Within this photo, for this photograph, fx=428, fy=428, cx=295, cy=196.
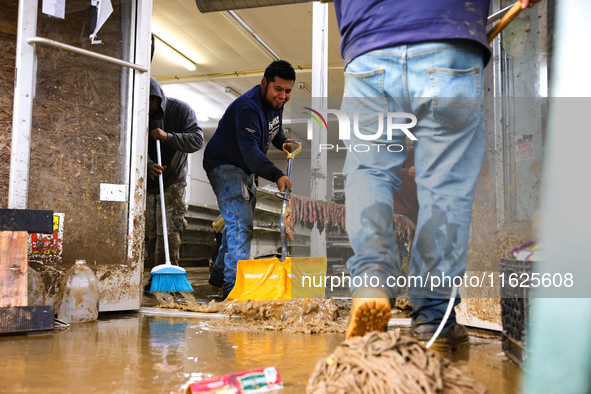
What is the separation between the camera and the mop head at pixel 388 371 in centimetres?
78

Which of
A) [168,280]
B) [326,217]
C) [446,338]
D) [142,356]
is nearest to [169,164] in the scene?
[168,280]

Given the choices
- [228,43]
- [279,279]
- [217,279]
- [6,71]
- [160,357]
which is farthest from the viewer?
[228,43]

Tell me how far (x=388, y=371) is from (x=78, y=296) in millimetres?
1783

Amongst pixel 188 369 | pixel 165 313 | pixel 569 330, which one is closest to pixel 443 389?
pixel 569 330

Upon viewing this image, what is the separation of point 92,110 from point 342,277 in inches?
68.0

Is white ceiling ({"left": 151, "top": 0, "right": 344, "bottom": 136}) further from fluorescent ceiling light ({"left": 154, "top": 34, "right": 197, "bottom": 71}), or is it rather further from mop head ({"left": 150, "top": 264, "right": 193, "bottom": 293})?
mop head ({"left": 150, "top": 264, "right": 193, "bottom": 293})

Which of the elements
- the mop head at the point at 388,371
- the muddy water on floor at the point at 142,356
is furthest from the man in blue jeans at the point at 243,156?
the mop head at the point at 388,371

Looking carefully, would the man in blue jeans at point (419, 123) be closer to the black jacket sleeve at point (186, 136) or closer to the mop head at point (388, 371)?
the mop head at point (388, 371)

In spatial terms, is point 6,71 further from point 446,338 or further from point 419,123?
point 446,338

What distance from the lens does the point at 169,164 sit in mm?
3949

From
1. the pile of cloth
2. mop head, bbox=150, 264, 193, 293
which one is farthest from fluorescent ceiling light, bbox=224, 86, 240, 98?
the pile of cloth

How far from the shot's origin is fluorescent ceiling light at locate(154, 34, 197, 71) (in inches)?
285

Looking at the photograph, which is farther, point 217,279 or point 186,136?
point 186,136

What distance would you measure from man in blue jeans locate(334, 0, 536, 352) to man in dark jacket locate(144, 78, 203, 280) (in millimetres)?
2620
